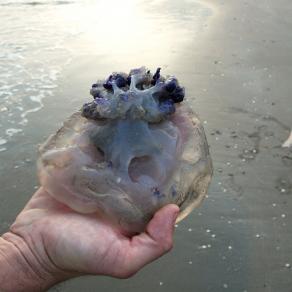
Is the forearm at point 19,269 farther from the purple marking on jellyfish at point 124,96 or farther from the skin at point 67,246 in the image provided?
the purple marking on jellyfish at point 124,96

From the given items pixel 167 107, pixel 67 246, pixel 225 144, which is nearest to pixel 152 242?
pixel 67 246

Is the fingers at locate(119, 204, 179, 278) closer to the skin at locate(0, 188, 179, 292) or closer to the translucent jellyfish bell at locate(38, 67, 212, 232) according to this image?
the skin at locate(0, 188, 179, 292)

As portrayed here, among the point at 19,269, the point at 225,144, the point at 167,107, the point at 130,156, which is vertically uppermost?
the point at 167,107

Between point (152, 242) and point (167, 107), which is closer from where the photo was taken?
point (152, 242)

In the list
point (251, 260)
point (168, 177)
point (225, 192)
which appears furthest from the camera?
point (225, 192)

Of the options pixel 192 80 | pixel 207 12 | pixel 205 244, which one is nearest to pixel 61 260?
pixel 205 244

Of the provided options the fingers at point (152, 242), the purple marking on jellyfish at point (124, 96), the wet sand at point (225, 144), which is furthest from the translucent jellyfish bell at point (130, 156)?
the wet sand at point (225, 144)

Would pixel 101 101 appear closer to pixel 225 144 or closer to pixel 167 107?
pixel 167 107

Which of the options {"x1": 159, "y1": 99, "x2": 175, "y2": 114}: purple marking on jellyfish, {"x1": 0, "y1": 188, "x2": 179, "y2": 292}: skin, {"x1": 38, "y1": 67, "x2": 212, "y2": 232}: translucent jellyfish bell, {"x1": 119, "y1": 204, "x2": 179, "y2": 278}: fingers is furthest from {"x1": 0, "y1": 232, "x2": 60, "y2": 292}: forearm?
{"x1": 159, "y1": 99, "x2": 175, "y2": 114}: purple marking on jellyfish

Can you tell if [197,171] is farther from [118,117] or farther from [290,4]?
[290,4]
